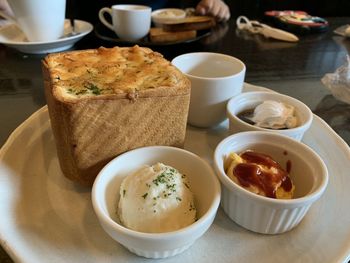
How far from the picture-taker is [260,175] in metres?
0.69

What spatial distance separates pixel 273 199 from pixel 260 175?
69mm

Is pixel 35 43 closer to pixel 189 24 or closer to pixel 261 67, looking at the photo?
pixel 189 24

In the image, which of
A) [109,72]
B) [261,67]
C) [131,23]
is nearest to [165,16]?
[131,23]

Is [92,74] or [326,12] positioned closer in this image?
[92,74]

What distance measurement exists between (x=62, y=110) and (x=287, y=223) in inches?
19.2

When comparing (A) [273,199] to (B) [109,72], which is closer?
(A) [273,199]

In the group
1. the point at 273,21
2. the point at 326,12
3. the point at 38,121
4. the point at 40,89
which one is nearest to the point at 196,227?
the point at 38,121

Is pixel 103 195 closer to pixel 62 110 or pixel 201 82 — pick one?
pixel 62 110

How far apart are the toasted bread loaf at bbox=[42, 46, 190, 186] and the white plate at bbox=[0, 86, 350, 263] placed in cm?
7

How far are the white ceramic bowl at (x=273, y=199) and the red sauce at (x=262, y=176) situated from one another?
1.2 inches

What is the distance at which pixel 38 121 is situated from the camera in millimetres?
927

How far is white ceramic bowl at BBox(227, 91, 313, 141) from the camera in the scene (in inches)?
33.4

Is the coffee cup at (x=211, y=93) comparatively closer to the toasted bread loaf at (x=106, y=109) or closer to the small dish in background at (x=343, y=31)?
the toasted bread loaf at (x=106, y=109)

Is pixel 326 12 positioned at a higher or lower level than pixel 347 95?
lower
